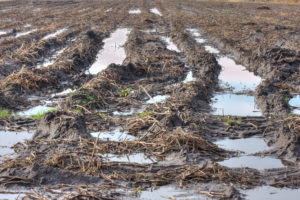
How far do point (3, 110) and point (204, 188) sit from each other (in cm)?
481

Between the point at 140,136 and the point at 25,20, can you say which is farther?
the point at 25,20

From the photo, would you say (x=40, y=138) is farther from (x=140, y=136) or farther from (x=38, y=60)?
(x=38, y=60)

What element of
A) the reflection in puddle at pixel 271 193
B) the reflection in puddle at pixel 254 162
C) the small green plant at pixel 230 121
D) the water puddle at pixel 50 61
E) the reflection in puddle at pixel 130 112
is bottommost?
the reflection in puddle at pixel 271 193

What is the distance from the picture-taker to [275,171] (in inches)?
196

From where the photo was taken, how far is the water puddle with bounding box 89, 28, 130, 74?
38.7ft

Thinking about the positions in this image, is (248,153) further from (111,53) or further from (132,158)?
(111,53)

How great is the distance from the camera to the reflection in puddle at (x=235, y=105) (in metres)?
7.39

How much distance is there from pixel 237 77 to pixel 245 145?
478 cm

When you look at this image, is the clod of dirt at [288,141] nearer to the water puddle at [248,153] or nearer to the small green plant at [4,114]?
the water puddle at [248,153]

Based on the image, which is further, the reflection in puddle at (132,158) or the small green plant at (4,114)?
the small green plant at (4,114)

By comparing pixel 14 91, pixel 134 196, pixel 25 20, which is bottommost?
pixel 134 196

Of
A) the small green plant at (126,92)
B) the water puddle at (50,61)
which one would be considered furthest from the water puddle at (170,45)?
the small green plant at (126,92)

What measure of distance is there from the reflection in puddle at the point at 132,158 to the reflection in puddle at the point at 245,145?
1.26 metres

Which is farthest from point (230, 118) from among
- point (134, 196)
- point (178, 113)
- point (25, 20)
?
point (25, 20)
